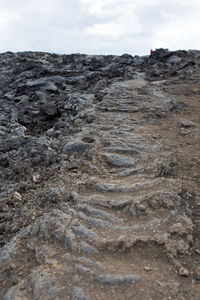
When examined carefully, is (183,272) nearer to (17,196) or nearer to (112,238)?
(112,238)

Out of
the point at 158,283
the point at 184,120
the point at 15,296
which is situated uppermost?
the point at 184,120

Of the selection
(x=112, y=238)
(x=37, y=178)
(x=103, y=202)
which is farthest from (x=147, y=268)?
(x=37, y=178)

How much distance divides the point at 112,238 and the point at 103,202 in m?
0.87

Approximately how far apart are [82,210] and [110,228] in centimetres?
64

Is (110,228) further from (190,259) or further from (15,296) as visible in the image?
(15,296)

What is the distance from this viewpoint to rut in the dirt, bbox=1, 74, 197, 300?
10.4 ft

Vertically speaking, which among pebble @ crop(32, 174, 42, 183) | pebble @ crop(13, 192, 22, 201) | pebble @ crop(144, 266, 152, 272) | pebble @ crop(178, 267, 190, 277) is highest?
pebble @ crop(178, 267, 190, 277)

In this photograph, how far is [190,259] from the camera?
3.48 metres

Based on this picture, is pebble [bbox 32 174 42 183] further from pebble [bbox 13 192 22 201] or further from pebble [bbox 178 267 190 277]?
pebble [bbox 178 267 190 277]

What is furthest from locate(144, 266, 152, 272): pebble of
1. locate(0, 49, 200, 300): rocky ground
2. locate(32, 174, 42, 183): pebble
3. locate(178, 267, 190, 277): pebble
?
locate(32, 174, 42, 183): pebble

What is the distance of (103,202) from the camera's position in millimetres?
4602

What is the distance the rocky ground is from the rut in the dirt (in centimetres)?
1

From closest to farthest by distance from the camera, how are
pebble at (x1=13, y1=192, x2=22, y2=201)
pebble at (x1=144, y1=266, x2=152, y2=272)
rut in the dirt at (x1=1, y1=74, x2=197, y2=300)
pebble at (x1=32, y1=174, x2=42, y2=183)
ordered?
1. rut in the dirt at (x1=1, y1=74, x2=197, y2=300)
2. pebble at (x1=144, y1=266, x2=152, y2=272)
3. pebble at (x1=13, y1=192, x2=22, y2=201)
4. pebble at (x1=32, y1=174, x2=42, y2=183)

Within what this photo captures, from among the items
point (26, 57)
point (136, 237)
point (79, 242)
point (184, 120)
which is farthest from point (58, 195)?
point (26, 57)
